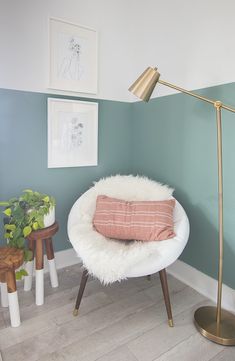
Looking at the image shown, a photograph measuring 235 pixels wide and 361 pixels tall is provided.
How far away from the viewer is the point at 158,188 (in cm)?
170

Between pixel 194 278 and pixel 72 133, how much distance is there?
4.73 feet

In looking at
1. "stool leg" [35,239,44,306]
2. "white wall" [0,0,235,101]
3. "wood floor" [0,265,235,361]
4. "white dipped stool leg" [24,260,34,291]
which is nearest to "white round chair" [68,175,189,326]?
"wood floor" [0,265,235,361]

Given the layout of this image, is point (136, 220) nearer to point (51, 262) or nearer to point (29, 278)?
point (51, 262)

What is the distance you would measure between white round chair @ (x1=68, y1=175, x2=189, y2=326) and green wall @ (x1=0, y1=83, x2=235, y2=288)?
9.2 inches

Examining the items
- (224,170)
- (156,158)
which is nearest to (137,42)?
(156,158)

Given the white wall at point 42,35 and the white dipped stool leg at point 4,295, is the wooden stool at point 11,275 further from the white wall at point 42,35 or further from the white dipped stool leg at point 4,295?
the white wall at point 42,35

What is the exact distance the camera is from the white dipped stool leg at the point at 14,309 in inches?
51.5

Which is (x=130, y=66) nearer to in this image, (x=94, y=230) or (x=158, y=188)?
(x=158, y=188)

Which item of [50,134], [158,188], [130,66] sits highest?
[130,66]

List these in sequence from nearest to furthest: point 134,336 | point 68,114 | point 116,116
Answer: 1. point 134,336
2. point 68,114
3. point 116,116

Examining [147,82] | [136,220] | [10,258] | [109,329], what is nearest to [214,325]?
[109,329]

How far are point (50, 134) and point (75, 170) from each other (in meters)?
0.35

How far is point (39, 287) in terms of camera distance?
1.48 metres

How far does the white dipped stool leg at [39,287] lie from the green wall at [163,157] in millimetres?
458
